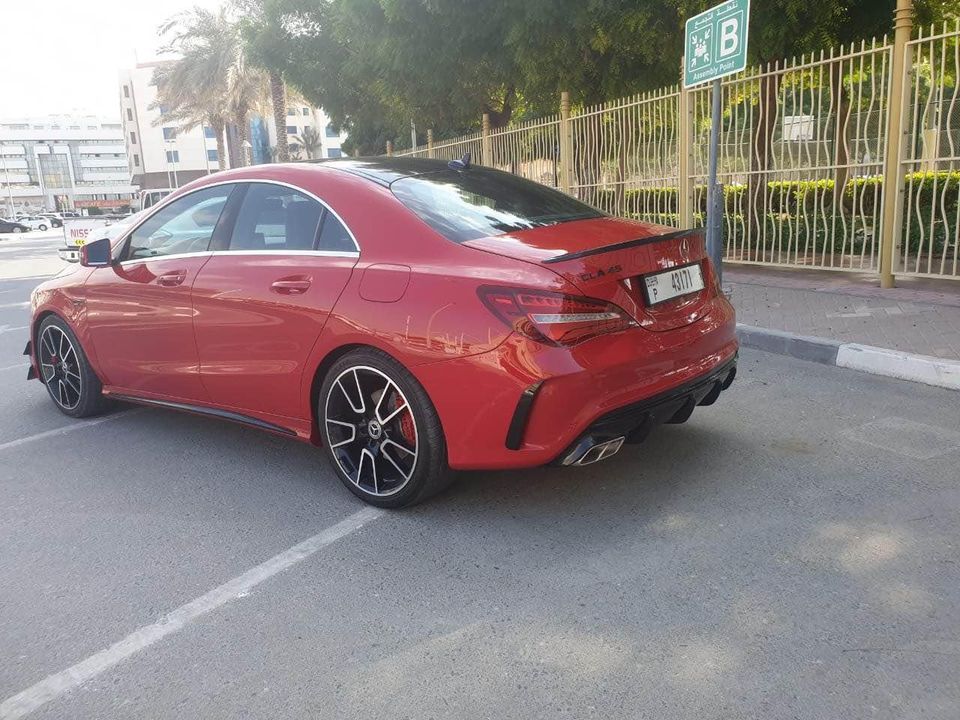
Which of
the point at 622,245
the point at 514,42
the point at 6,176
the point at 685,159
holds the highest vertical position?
the point at 6,176

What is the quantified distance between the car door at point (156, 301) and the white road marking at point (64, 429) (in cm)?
48

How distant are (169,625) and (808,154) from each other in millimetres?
8363

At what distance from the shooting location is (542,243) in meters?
3.40

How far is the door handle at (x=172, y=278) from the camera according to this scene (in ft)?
14.1

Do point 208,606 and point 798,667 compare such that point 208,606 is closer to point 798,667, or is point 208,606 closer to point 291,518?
point 291,518

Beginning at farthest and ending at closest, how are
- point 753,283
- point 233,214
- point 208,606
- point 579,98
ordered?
point 579,98, point 753,283, point 233,214, point 208,606

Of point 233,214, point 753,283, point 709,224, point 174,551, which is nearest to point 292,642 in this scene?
point 174,551

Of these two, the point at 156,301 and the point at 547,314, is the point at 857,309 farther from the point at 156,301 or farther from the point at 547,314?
the point at 156,301

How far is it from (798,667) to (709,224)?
567cm

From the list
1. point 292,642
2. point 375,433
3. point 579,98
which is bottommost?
point 292,642

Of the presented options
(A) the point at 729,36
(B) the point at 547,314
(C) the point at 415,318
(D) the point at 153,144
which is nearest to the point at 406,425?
(C) the point at 415,318

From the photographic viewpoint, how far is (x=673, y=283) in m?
3.46

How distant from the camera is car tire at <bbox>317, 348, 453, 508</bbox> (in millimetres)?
3355

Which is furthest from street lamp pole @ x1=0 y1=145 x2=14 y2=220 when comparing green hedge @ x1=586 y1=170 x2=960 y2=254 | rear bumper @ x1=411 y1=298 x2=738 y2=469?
rear bumper @ x1=411 y1=298 x2=738 y2=469
